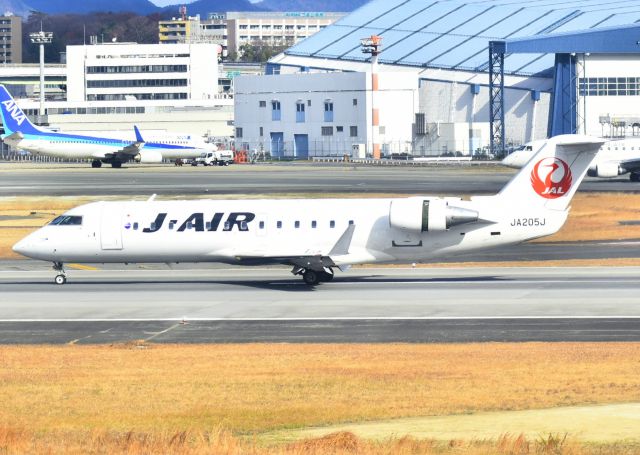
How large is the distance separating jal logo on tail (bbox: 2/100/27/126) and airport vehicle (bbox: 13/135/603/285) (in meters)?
80.7

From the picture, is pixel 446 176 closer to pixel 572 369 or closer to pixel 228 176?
pixel 228 176

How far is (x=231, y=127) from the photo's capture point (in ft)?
573

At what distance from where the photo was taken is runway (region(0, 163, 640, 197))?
77250 millimetres

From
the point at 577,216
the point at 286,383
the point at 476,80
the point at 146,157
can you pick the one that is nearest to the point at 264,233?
the point at 286,383

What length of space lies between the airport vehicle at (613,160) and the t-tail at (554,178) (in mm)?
44698

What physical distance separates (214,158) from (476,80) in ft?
102

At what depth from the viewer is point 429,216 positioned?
125 feet

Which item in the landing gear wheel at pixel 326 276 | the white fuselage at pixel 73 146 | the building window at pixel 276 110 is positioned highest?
the building window at pixel 276 110

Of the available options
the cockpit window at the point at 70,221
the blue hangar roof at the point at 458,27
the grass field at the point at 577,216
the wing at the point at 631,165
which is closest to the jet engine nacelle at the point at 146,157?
the blue hangar roof at the point at 458,27

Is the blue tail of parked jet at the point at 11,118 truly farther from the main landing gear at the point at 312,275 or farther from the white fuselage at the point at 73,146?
the main landing gear at the point at 312,275

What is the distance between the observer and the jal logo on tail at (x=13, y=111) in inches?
4625

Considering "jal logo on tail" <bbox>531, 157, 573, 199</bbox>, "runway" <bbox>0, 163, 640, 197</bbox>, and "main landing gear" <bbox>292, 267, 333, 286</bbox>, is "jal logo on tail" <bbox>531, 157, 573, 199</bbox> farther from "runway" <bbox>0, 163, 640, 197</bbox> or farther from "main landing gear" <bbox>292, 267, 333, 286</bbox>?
"runway" <bbox>0, 163, 640, 197</bbox>

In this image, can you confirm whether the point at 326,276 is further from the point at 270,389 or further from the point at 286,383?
the point at 270,389

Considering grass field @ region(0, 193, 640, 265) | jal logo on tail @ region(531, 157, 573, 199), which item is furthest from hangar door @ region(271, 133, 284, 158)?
jal logo on tail @ region(531, 157, 573, 199)
